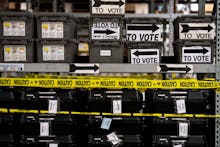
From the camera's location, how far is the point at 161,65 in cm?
370

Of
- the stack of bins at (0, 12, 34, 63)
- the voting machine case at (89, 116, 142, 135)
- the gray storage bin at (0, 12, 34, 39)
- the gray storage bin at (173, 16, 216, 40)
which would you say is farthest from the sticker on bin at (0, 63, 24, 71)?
the gray storage bin at (173, 16, 216, 40)

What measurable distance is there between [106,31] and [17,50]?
92 cm

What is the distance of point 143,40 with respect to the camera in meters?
3.82

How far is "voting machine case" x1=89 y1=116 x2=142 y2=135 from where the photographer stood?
3.76m

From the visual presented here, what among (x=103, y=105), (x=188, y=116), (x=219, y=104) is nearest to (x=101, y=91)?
(x=103, y=105)

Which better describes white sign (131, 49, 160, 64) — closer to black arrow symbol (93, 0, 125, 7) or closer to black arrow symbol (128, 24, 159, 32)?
black arrow symbol (128, 24, 159, 32)

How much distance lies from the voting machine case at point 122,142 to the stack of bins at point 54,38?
81 centimetres

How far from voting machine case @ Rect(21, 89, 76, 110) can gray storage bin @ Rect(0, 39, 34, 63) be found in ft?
1.13

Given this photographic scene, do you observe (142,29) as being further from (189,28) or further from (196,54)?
(196,54)

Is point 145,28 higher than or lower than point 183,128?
higher

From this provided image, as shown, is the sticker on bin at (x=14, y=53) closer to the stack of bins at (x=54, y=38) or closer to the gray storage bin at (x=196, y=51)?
the stack of bins at (x=54, y=38)

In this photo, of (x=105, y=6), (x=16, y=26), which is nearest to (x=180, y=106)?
(x=105, y=6)

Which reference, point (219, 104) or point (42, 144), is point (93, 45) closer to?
point (42, 144)

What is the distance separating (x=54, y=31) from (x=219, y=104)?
178cm
